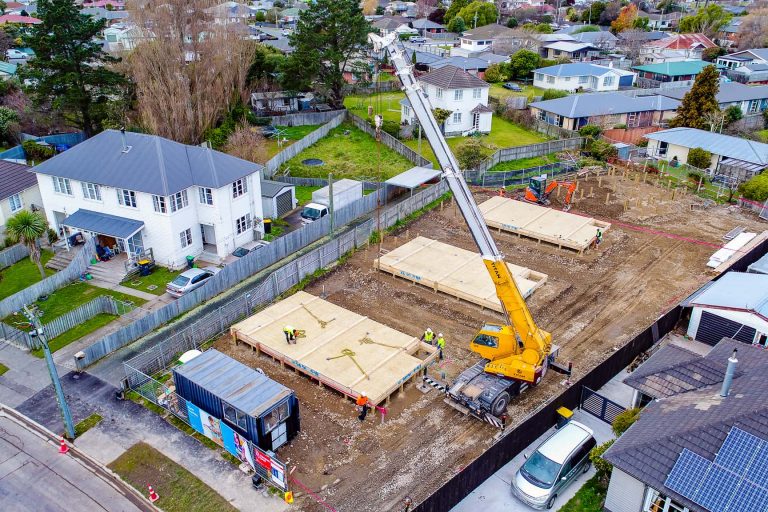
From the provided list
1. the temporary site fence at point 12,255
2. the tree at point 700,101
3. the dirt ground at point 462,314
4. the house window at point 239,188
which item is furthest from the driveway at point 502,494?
the tree at point 700,101

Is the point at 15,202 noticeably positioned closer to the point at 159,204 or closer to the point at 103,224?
the point at 103,224

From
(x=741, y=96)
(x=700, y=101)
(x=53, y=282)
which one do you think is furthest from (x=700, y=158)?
(x=53, y=282)

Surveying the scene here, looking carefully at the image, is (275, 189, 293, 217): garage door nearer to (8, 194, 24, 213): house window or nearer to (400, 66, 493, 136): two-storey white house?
(8, 194, 24, 213): house window

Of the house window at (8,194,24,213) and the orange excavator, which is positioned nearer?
the house window at (8,194,24,213)

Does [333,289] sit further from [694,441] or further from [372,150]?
[372,150]

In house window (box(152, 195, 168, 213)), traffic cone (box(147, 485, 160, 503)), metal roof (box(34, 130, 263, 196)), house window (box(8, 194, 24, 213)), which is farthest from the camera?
house window (box(8, 194, 24, 213))

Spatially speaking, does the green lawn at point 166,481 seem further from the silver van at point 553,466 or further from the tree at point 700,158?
the tree at point 700,158

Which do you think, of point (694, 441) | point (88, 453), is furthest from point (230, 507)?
point (694, 441)

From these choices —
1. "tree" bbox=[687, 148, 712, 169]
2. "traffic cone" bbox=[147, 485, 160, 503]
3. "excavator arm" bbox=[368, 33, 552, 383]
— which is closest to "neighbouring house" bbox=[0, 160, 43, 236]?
"traffic cone" bbox=[147, 485, 160, 503]
